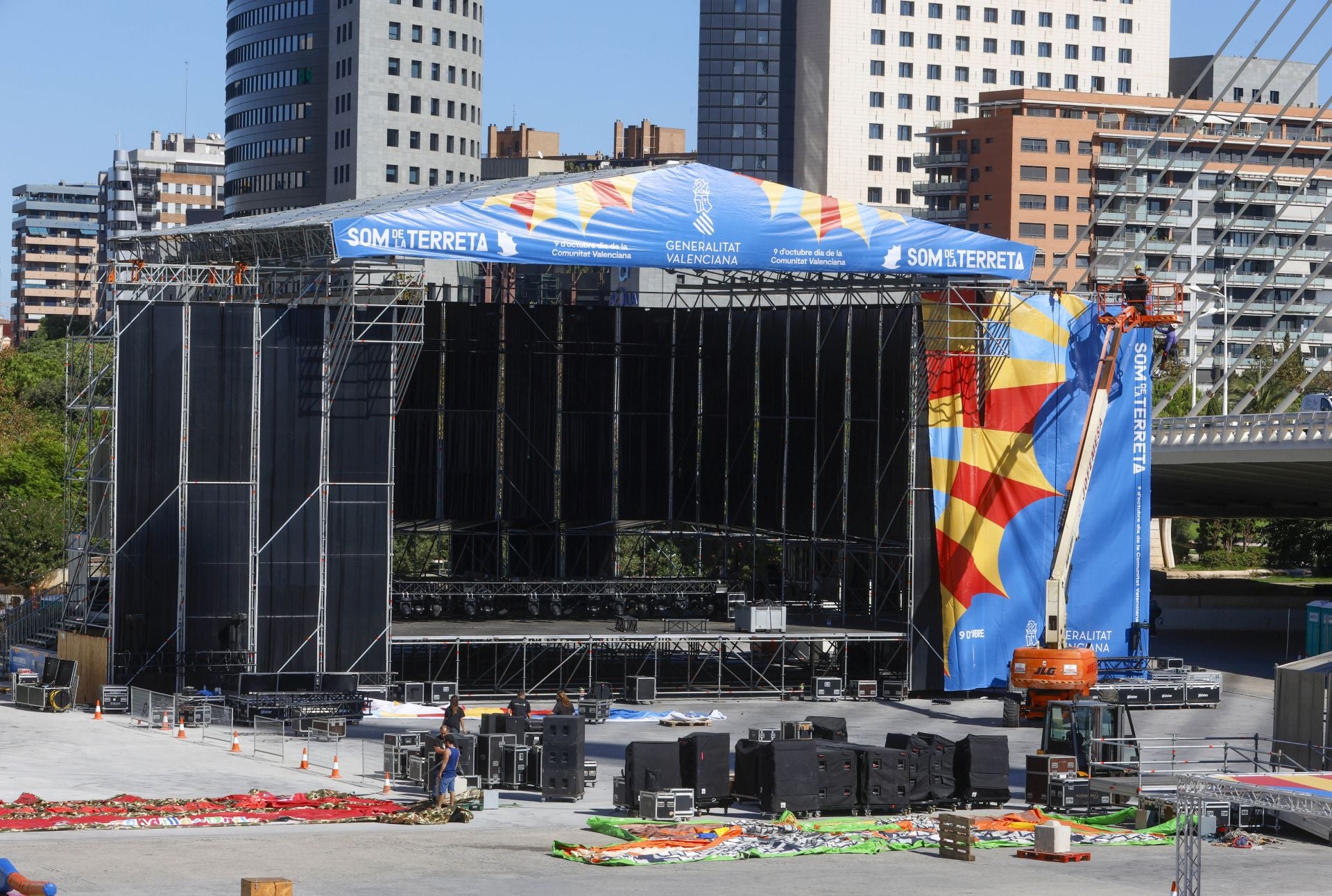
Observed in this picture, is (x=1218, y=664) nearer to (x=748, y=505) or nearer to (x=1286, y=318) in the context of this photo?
(x=748, y=505)

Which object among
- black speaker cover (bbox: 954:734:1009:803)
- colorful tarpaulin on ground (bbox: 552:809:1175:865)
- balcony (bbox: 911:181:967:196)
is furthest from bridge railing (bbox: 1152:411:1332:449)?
balcony (bbox: 911:181:967:196)

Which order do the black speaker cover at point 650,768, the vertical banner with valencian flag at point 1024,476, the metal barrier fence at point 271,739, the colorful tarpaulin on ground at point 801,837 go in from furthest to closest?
the vertical banner with valencian flag at point 1024,476 → the metal barrier fence at point 271,739 → the black speaker cover at point 650,768 → the colorful tarpaulin on ground at point 801,837

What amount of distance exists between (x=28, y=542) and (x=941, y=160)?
7211 cm

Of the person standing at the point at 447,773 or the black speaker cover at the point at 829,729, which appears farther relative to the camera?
the black speaker cover at the point at 829,729

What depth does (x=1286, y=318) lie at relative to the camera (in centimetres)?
12850

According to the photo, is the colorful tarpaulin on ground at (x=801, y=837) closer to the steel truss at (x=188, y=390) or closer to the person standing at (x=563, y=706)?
the person standing at (x=563, y=706)

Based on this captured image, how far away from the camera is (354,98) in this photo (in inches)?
4759

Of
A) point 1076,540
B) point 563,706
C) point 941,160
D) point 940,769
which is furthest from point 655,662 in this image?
point 941,160

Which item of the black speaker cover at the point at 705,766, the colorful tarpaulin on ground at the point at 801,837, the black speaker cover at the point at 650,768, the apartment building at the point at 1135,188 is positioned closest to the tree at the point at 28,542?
the black speaker cover at the point at 705,766

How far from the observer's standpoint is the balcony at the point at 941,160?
12144cm

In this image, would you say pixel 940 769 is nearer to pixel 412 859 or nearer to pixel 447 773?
pixel 447 773

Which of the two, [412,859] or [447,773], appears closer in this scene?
[412,859]

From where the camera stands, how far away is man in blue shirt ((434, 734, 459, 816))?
27859 mm

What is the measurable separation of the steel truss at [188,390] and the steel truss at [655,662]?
3.55m
